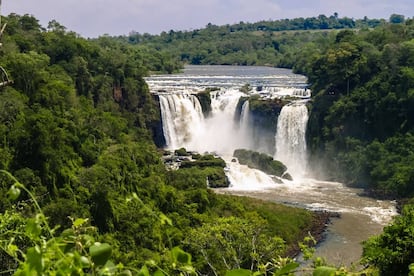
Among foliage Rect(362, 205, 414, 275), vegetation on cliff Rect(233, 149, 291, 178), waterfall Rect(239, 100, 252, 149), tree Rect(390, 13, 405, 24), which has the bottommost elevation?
vegetation on cliff Rect(233, 149, 291, 178)

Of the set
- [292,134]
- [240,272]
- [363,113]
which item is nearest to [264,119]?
[292,134]

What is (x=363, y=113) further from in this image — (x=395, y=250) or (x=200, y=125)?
(x=395, y=250)

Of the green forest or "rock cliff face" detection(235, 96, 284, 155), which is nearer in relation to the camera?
the green forest

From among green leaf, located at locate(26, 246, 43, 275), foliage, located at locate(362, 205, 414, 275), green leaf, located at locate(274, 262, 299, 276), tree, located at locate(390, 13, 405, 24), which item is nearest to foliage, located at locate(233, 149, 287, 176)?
foliage, located at locate(362, 205, 414, 275)

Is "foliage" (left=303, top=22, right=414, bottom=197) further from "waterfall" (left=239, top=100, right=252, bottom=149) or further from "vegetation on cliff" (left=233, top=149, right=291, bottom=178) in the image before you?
"waterfall" (left=239, top=100, right=252, bottom=149)

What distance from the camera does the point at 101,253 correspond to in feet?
6.24

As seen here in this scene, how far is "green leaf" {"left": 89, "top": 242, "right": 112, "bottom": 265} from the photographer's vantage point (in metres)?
1.90

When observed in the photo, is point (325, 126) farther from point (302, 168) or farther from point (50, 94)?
point (50, 94)

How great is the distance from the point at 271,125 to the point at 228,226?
919 inches

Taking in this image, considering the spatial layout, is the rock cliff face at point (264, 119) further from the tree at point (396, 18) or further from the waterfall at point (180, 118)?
the tree at point (396, 18)

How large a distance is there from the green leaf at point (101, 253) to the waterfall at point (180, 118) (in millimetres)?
39700

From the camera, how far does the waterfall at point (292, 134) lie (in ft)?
129

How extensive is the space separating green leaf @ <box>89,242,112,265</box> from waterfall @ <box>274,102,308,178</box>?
1481 inches

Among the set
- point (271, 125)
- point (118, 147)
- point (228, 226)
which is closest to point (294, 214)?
point (118, 147)
